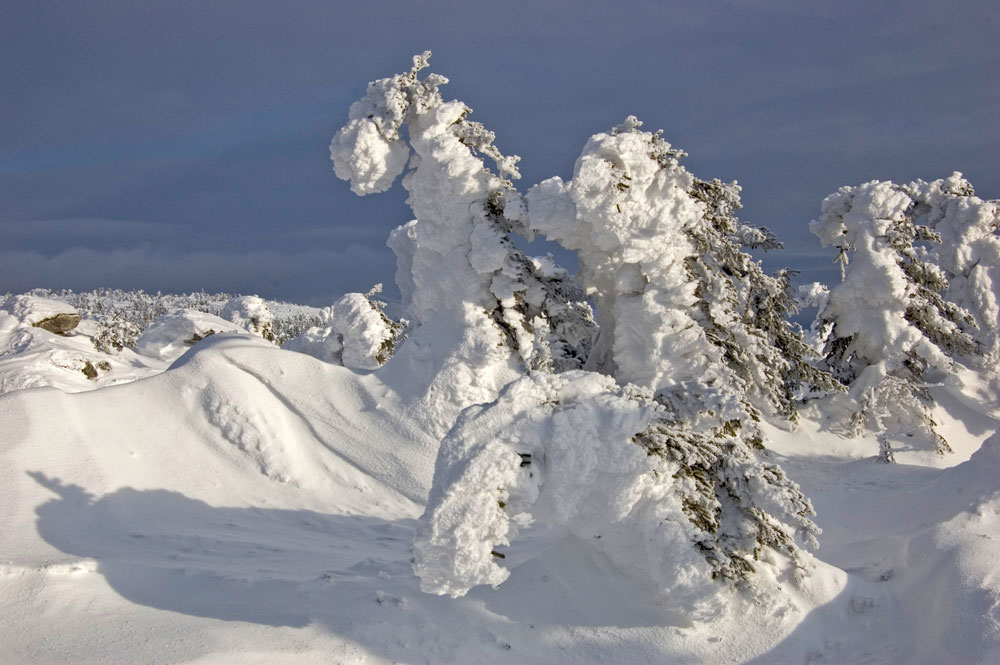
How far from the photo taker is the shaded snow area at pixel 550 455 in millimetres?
7105

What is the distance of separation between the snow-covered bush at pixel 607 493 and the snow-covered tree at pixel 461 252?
6133 mm

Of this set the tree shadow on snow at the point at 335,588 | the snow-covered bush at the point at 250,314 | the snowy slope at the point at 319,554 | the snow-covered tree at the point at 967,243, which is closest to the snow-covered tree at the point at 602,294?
the tree shadow on snow at the point at 335,588

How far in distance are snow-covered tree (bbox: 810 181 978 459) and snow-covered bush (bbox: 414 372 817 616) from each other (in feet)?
27.8

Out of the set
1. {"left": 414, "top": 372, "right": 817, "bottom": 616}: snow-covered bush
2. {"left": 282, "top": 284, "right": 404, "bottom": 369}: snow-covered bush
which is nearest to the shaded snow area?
{"left": 414, "top": 372, "right": 817, "bottom": 616}: snow-covered bush

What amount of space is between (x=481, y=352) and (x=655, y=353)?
3.34 m

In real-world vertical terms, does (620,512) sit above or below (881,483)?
below

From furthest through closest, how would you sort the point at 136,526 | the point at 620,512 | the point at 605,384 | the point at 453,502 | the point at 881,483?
1. the point at 881,483
2. the point at 136,526
3. the point at 605,384
4. the point at 620,512
5. the point at 453,502

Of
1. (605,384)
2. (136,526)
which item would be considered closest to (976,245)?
(605,384)

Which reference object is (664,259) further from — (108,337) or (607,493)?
(108,337)

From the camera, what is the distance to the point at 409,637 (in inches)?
282

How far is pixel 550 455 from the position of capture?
717 cm

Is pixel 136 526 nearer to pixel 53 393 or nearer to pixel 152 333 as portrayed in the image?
pixel 53 393

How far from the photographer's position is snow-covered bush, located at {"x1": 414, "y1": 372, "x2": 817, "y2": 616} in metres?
6.75

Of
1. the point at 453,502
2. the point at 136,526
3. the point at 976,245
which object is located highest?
the point at 976,245
